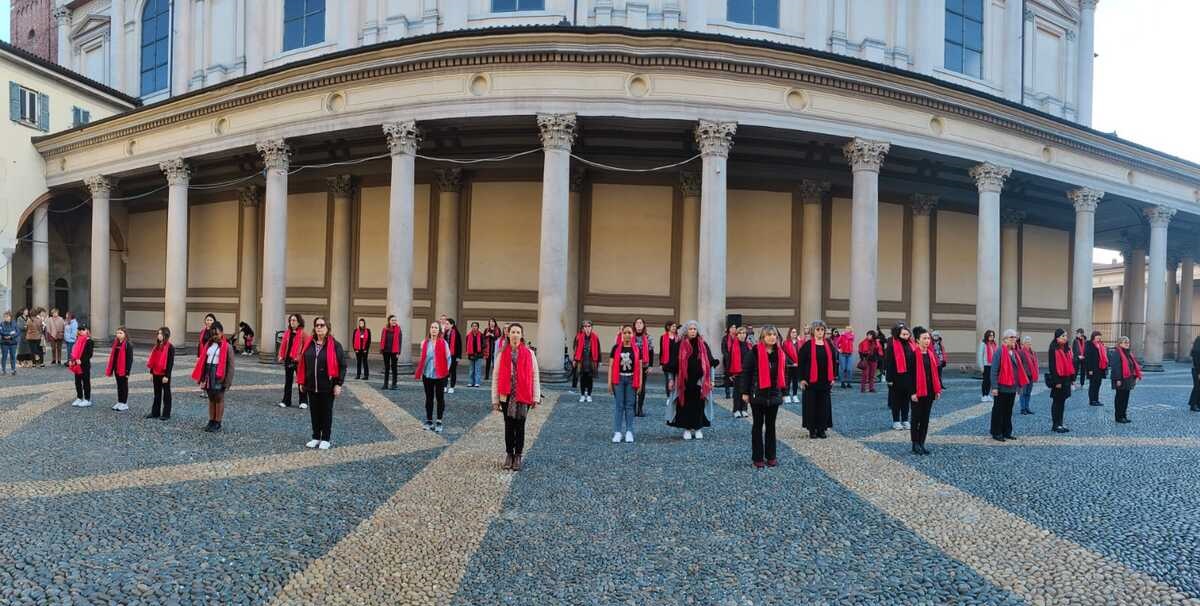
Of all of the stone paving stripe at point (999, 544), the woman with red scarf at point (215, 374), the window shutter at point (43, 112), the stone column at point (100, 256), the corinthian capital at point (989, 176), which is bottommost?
the stone paving stripe at point (999, 544)

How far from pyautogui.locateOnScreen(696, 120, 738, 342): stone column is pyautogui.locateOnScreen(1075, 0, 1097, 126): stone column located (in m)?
19.9

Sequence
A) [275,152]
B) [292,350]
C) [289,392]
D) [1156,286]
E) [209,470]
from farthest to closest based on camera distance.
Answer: [1156,286] → [275,152] → [289,392] → [292,350] → [209,470]

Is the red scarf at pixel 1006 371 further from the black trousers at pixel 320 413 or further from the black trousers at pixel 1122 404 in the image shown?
the black trousers at pixel 320 413

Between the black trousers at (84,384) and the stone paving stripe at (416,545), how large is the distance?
742 cm

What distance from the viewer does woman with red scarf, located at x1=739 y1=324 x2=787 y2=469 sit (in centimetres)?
698

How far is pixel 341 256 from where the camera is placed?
70.8 feet

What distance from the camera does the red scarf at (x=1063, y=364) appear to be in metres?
10.1

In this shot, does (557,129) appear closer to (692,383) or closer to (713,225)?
(713,225)

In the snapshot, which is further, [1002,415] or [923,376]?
[1002,415]

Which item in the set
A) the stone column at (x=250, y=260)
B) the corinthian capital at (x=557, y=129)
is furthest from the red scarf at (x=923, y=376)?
the stone column at (x=250, y=260)

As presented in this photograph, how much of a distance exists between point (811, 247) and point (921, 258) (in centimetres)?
473

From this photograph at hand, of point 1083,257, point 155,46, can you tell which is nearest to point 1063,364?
point 1083,257

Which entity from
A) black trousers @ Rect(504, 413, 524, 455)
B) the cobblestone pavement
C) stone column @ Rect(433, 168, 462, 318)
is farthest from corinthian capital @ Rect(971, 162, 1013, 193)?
black trousers @ Rect(504, 413, 524, 455)

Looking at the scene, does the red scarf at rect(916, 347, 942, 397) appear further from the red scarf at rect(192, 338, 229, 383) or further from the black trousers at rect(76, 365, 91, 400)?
the black trousers at rect(76, 365, 91, 400)
